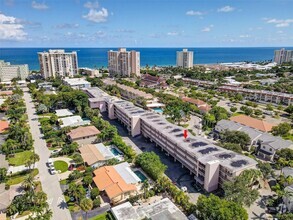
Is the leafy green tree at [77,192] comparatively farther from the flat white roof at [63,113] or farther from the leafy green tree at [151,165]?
the flat white roof at [63,113]

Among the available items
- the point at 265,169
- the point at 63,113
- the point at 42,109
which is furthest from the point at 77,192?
the point at 42,109

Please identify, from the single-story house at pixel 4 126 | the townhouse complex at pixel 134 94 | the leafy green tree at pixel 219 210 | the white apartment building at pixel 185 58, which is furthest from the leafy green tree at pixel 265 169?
the white apartment building at pixel 185 58

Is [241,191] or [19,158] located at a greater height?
[241,191]

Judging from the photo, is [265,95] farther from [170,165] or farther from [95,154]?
[95,154]

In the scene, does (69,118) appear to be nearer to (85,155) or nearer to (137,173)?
(85,155)

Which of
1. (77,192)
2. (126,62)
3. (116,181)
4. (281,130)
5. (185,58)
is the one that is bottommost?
(77,192)

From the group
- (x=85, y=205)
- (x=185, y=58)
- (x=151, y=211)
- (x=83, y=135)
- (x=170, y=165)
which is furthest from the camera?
(x=185, y=58)
